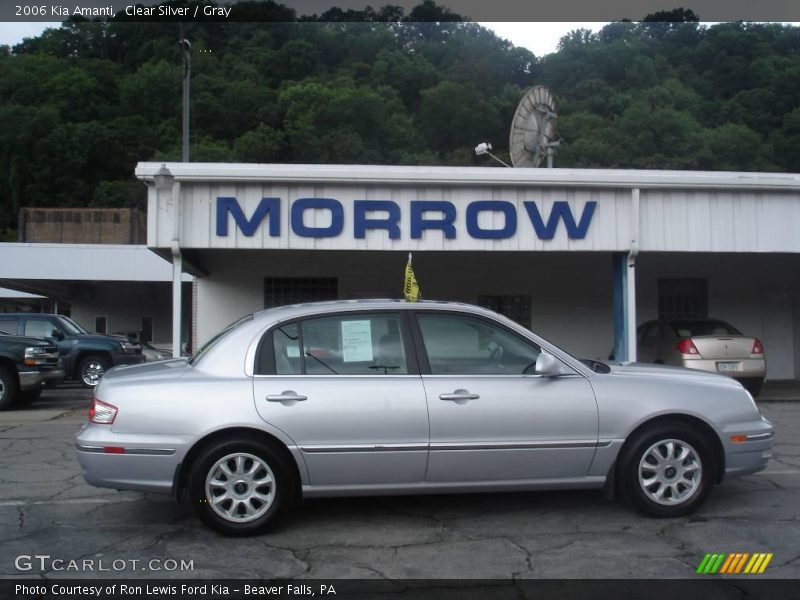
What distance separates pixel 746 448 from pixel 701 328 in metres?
9.07

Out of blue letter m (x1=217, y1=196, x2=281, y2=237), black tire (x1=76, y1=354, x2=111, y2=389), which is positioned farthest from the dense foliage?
blue letter m (x1=217, y1=196, x2=281, y2=237)

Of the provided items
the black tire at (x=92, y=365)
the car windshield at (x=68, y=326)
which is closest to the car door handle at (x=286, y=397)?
the black tire at (x=92, y=365)

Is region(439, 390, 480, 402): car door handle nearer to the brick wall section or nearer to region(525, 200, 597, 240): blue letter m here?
region(525, 200, 597, 240): blue letter m

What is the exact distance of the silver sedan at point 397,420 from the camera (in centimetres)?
530

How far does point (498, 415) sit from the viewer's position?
17.9ft

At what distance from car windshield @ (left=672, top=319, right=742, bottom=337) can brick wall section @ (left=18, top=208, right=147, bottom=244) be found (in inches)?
1230

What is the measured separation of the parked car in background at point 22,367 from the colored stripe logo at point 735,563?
12.1m

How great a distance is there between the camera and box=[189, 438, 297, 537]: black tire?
207 inches

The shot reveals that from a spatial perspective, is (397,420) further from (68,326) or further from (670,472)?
(68,326)

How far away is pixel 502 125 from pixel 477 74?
11.2 meters

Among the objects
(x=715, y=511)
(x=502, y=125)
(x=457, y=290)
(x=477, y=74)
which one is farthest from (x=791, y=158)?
(x=715, y=511)

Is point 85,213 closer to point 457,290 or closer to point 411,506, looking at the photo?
point 457,290

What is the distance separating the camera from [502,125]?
61.9 meters

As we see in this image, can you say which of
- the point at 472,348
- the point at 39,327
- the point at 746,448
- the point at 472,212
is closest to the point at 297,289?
the point at 472,212
